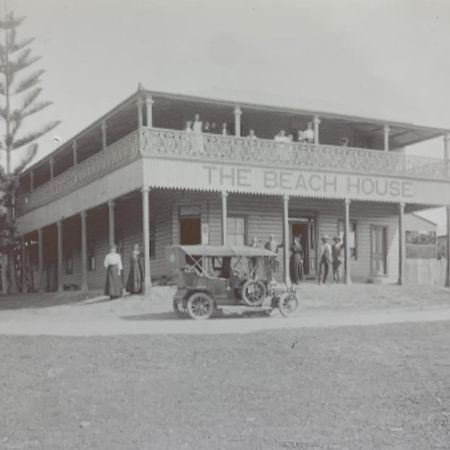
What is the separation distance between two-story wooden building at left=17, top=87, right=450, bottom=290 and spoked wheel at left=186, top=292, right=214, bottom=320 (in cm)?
453

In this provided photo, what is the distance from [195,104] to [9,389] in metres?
16.6

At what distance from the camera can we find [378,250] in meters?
28.9

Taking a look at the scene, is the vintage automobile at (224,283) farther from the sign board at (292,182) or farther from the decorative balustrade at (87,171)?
the decorative balustrade at (87,171)

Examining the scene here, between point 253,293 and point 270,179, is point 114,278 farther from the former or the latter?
point 270,179

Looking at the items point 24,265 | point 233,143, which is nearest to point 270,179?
point 233,143

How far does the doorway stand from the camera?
26.7 metres

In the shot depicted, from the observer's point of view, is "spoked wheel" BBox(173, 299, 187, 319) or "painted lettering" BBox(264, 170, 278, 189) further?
"painted lettering" BBox(264, 170, 278, 189)

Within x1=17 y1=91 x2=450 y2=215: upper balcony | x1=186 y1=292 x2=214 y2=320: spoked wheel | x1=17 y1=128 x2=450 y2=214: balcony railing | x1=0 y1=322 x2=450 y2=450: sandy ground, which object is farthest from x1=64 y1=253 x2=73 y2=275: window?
x1=0 y1=322 x2=450 y2=450: sandy ground

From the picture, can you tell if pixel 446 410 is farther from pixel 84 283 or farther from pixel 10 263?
pixel 10 263

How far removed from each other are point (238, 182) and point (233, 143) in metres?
1.16

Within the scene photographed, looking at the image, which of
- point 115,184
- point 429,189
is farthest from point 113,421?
point 429,189

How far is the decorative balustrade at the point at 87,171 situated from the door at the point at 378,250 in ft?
34.2

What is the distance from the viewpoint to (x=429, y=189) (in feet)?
85.9

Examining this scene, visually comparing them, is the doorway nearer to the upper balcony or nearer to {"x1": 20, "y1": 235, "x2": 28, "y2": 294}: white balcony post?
the upper balcony
